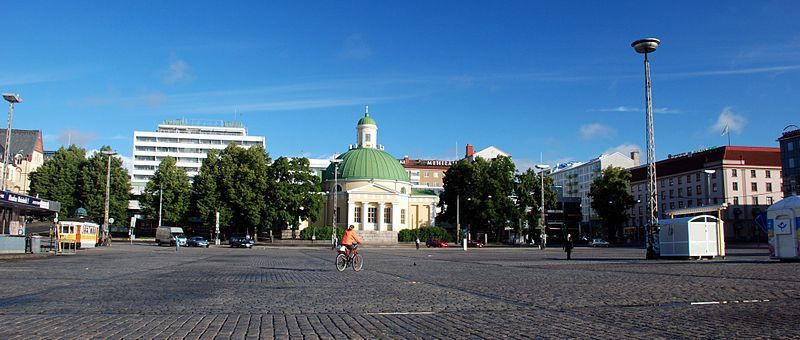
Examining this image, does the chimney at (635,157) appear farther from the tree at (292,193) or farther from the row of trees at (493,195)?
the tree at (292,193)

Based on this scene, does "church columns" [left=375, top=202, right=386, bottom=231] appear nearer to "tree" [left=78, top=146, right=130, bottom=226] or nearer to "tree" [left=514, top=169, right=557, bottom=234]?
"tree" [left=514, top=169, right=557, bottom=234]

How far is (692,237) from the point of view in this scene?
105 ft

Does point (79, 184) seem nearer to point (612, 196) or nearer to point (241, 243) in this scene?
point (241, 243)

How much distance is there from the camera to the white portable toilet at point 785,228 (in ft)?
91.5

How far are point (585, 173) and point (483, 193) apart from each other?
227 feet

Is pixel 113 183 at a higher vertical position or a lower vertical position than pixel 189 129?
lower

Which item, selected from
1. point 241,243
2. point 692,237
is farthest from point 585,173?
point 692,237

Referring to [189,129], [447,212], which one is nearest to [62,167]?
[447,212]

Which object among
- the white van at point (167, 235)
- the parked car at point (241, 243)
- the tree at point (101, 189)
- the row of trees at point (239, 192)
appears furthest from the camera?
the tree at point (101, 189)

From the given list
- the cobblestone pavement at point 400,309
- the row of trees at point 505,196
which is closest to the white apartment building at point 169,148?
the row of trees at point 505,196

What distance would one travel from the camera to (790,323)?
27.3ft

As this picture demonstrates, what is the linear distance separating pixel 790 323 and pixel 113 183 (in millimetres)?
83005

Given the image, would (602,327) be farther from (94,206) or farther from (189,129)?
(189,129)

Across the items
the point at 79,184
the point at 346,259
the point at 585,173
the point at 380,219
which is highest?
the point at 585,173
